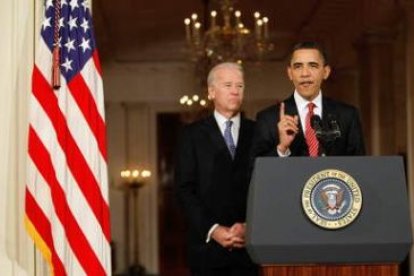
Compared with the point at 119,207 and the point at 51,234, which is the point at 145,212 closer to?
the point at 119,207

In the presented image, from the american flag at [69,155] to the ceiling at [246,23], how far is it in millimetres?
8545

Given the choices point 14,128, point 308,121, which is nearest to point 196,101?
point 14,128

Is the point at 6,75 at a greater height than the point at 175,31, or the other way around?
the point at 175,31

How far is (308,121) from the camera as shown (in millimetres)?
4293

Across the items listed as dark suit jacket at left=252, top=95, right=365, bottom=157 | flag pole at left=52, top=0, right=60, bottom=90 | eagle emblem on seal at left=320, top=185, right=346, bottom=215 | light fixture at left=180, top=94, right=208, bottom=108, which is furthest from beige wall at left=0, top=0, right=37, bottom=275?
light fixture at left=180, top=94, right=208, bottom=108

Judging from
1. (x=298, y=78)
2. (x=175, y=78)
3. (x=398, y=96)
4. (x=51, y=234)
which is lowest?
(x=51, y=234)

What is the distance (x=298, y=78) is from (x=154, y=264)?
15.2m

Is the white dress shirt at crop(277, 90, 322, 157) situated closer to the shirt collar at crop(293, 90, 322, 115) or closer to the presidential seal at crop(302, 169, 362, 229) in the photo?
the shirt collar at crop(293, 90, 322, 115)

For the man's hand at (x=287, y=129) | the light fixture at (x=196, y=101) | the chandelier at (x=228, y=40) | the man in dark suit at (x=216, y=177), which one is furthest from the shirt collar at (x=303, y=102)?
the light fixture at (x=196, y=101)

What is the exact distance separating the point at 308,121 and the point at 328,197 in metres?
0.58

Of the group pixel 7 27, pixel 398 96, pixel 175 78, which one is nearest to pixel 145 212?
pixel 175 78

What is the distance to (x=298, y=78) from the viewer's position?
4.29 meters

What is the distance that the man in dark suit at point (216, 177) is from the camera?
4.99 m

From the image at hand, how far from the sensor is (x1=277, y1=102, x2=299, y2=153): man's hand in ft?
13.2
